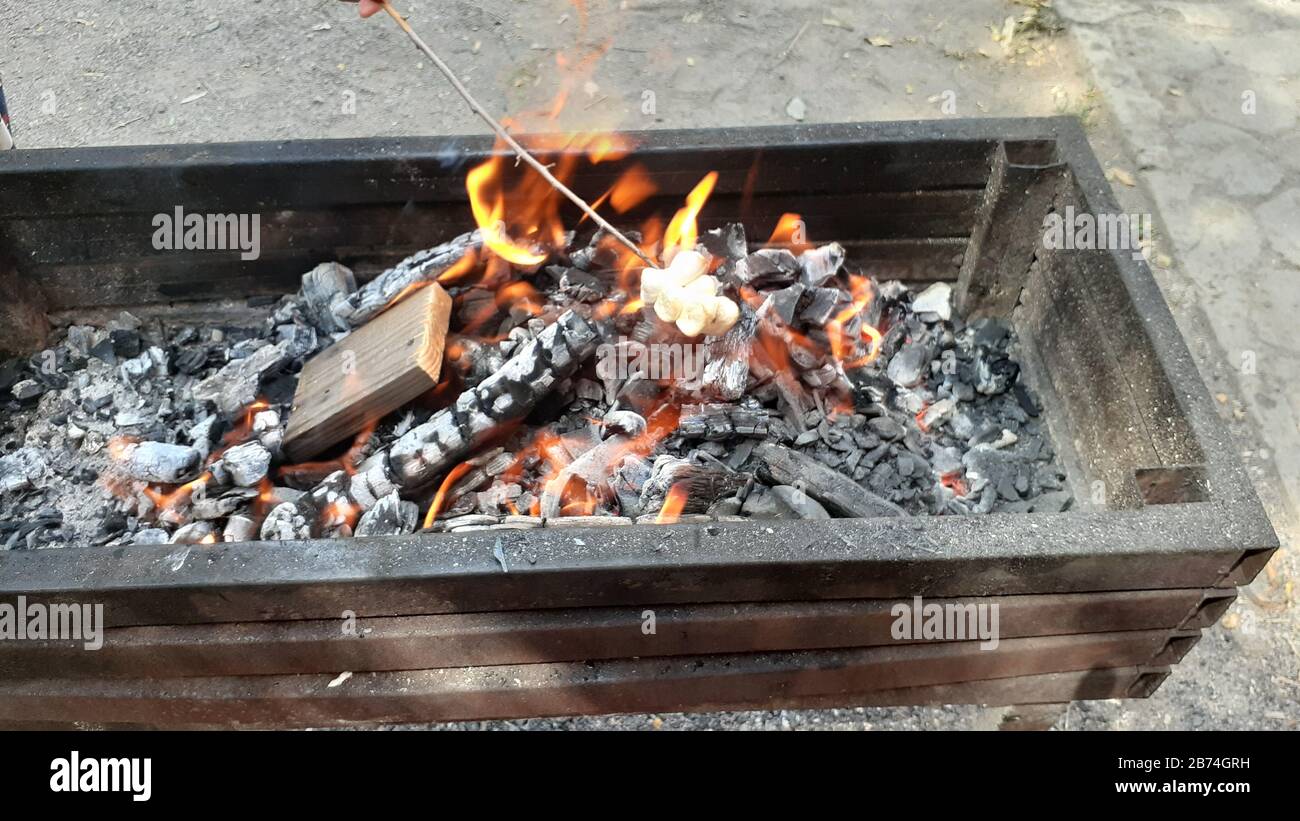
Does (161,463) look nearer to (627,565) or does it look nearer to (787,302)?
(627,565)

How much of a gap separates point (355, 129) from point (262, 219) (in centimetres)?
213

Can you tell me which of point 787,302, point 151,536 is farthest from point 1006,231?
point 151,536

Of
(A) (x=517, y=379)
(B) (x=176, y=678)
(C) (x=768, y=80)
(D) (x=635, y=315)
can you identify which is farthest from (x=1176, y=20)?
(B) (x=176, y=678)

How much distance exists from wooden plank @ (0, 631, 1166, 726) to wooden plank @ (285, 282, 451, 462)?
0.86m

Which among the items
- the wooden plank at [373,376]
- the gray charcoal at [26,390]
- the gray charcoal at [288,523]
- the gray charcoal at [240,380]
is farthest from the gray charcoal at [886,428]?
the gray charcoal at [26,390]

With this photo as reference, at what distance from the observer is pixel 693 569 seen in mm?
2217

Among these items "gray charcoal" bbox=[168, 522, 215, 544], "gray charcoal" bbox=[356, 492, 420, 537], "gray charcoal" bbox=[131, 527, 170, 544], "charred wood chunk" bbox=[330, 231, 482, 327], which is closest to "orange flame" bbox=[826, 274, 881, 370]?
"charred wood chunk" bbox=[330, 231, 482, 327]

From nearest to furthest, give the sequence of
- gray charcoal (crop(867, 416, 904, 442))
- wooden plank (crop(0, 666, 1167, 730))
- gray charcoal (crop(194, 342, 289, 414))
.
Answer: wooden plank (crop(0, 666, 1167, 730)), gray charcoal (crop(867, 416, 904, 442)), gray charcoal (crop(194, 342, 289, 414))

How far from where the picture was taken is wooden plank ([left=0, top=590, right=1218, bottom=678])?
2318mm

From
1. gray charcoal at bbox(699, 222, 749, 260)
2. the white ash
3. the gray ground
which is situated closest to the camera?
the white ash

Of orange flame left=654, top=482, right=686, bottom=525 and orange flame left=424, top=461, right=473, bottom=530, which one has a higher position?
orange flame left=424, top=461, right=473, bottom=530

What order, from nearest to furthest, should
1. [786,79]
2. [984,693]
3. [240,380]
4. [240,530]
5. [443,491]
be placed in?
[984,693]
[240,530]
[443,491]
[240,380]
[786,79]

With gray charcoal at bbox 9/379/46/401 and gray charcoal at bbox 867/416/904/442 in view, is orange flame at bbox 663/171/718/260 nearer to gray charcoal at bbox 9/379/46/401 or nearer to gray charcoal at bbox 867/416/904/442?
gray charcoal at bbox 867/416/904/442

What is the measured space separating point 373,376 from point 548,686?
1160mm
